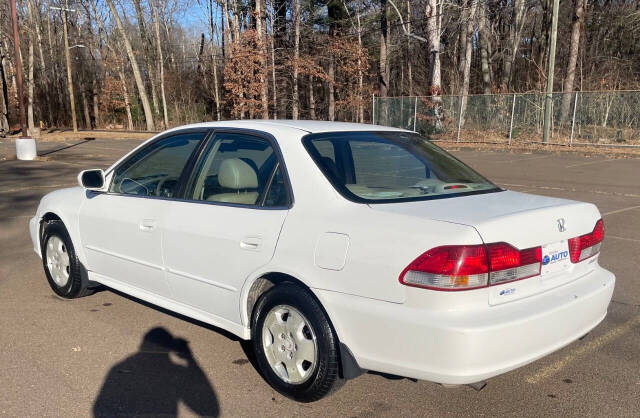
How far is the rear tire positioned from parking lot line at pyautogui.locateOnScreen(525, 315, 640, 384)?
3641mm

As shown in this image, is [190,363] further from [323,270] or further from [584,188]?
[584,188]

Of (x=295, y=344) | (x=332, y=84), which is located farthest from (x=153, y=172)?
(x=332, y=84)

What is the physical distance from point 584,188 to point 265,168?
1057cm

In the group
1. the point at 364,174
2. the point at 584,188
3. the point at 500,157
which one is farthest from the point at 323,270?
the point at 500,157

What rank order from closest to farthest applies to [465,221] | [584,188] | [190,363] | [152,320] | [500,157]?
[465,221], [190,363], [152,320], [584,188], [500,157]

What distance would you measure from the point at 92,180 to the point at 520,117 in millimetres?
23182

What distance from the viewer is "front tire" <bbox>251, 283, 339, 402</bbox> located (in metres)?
2.98

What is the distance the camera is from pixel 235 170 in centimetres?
371

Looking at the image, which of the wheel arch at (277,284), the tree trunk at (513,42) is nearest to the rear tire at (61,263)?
the wheel arch at (277,284)

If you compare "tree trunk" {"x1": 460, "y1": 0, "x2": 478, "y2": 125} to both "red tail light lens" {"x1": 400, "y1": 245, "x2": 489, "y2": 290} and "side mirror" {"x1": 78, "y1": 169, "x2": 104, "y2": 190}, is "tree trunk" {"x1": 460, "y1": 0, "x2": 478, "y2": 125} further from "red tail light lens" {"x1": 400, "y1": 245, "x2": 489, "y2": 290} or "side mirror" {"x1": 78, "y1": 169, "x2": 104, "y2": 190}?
"red tail light lens" {"x1": 400, "y1": 245, "x2": 489, "y2": 290}

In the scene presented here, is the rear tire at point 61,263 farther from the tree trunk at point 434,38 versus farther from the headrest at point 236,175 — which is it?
the tree trunk at point 434,38

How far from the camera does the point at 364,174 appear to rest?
4008mm

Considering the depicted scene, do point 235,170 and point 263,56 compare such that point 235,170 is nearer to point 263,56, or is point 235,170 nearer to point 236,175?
point 236,175

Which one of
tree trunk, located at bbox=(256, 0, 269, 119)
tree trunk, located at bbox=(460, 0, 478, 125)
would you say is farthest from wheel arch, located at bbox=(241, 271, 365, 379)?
tree trunk, located at bbox=(256, 0, 269, 119)
